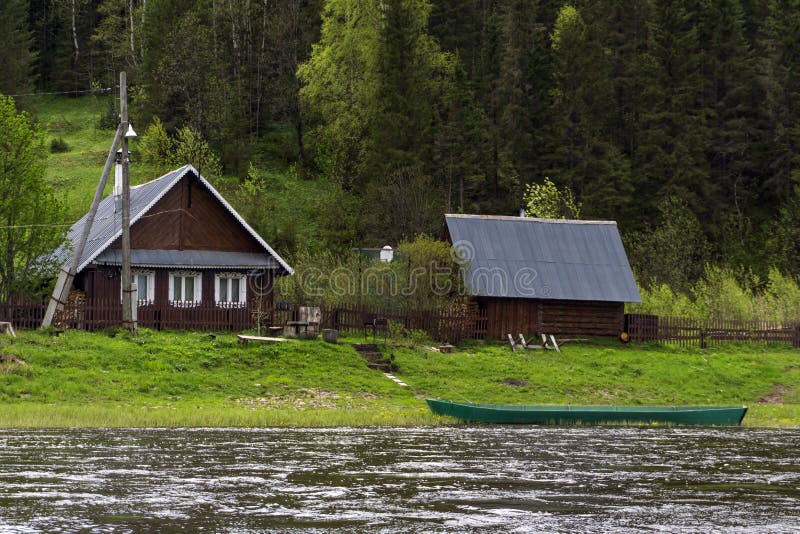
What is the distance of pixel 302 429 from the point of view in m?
30.3

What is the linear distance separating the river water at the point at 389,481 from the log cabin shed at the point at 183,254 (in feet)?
63.8

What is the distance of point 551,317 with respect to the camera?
51.0m

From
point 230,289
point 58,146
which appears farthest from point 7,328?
point 58,146

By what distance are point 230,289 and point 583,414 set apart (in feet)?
70.3

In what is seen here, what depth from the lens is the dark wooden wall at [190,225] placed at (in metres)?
48.6

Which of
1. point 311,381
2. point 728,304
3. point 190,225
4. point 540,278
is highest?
point 190,225

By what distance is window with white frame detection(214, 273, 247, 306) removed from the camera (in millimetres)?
49906

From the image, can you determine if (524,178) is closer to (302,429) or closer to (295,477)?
(302,429)

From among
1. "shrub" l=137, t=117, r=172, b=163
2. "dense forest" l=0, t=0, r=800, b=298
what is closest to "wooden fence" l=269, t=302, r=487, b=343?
"dense forest" l=0, t=0, r=800, b=298

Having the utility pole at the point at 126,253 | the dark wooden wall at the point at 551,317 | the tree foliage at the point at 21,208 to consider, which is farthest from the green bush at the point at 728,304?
the tree foliage at the point at 21,208

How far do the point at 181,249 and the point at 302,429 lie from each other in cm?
2042

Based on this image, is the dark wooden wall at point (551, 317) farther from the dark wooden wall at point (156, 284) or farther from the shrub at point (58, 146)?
the shrub at point (58, 146)

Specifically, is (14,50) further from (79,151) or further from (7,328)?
(7,328)

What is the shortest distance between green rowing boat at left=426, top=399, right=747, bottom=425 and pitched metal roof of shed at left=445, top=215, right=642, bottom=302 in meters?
16.3
